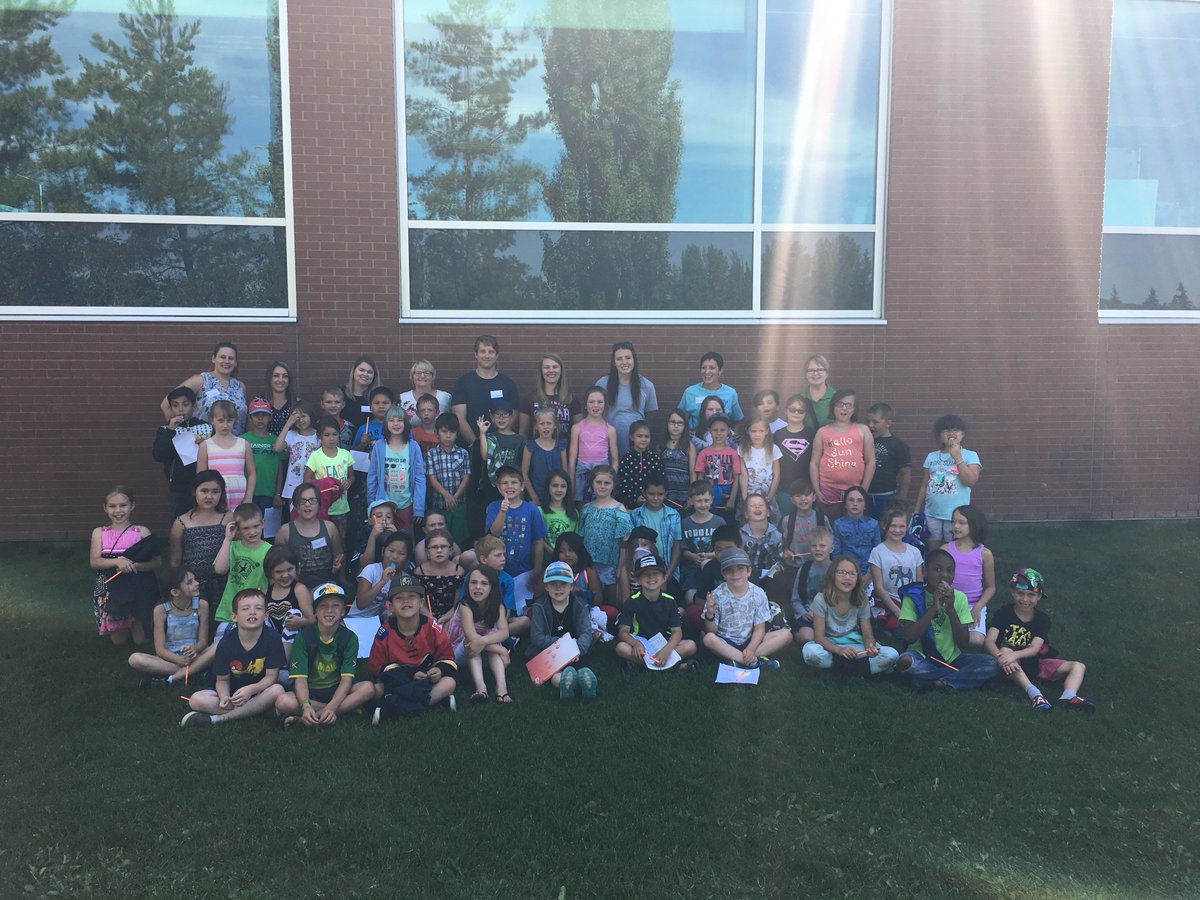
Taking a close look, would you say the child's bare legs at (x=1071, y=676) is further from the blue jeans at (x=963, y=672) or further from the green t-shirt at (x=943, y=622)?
the green t-shirt at (x=943, y=622)

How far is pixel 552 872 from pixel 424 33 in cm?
728

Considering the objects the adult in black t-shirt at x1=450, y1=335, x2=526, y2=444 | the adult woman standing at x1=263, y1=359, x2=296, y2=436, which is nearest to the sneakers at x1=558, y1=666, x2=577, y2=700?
the adult in black t-shirt at x1=450, y1=335, x2=526, y2=444

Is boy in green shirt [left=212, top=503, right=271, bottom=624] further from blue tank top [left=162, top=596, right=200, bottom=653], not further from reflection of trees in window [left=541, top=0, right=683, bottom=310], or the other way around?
reflection of trees in window [left=541, top=0, right=683, bottom=310]

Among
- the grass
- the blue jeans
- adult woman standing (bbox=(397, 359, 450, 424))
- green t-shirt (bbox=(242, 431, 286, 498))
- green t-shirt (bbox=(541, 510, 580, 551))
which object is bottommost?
the grass

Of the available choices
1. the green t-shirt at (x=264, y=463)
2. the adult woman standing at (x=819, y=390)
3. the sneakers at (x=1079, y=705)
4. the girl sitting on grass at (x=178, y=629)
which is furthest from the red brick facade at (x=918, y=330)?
the sneakers at (x=1079, y=705)

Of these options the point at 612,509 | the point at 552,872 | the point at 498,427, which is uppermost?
the point at 498,427

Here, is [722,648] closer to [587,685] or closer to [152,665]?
[587,685]

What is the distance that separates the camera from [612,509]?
21.6 feet

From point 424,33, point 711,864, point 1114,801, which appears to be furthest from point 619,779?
point 424,33

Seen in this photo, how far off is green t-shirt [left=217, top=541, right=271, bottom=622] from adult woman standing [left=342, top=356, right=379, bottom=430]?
5.08 feet

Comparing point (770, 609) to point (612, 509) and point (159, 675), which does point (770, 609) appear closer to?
point (612, 509)

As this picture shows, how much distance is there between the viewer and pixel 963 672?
535 centimetres

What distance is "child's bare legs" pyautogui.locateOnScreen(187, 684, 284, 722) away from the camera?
4848 mm

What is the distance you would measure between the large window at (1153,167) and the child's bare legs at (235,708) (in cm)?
826
